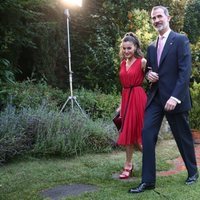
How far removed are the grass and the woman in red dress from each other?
1.30 ft

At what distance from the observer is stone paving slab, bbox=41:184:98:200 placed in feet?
15.3

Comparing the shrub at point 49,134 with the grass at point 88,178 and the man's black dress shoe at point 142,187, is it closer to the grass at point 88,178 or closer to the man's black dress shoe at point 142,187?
the grass at point 88,178

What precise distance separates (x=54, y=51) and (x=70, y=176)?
16.8 feet

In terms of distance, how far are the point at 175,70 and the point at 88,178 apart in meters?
1.68

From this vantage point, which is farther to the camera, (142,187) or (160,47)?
(160,47)

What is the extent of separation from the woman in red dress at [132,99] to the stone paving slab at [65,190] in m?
0.58

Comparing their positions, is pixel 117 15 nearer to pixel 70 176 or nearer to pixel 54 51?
pixel 54 51

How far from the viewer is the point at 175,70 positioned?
4.72m

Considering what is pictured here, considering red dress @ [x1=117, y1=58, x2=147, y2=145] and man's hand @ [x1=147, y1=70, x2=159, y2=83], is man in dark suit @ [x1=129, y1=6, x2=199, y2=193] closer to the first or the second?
man's hand @ [x1=147, y1=70, x2=159, y2=83]

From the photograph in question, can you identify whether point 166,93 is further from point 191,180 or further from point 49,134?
point 49,134

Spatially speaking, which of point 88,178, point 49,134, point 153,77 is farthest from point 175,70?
point 49,134

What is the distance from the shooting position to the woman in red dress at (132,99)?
534 cm

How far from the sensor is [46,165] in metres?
5.95

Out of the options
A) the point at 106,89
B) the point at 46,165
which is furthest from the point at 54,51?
the point at 46,165
